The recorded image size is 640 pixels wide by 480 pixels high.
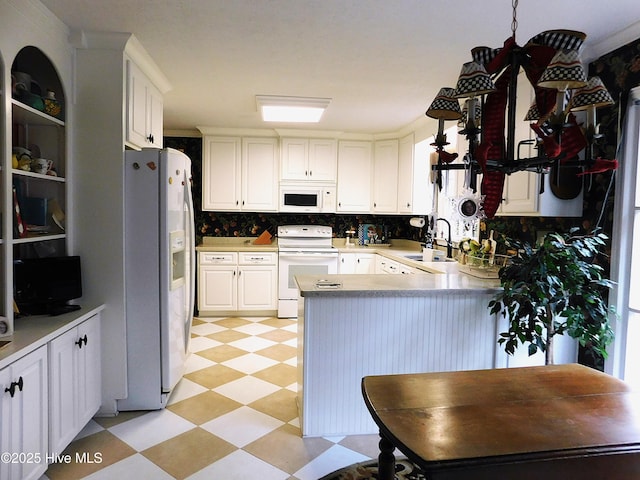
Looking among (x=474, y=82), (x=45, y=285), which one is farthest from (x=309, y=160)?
(x=474, y=82)

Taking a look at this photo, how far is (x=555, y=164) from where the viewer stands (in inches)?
49.1

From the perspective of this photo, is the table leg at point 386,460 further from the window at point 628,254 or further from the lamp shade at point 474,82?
the window at point 628,254

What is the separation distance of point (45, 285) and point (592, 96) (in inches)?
109

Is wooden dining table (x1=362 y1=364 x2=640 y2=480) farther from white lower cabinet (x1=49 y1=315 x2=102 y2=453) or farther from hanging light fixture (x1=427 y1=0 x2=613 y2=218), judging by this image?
white lower cabinet (x1=49 y1=315 x2=102 y2=453)

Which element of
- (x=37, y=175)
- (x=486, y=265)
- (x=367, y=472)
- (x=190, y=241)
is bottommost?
(x=367, y=472)

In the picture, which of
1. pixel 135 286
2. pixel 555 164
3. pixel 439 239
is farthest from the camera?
pixel 439 239

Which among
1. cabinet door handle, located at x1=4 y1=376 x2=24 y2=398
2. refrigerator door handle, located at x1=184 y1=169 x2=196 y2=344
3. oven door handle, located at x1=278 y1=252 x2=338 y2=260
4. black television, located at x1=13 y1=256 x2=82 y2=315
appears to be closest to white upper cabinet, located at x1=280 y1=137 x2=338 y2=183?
oven door handle, located at x1=278 y1=252 x2=338 y2=260

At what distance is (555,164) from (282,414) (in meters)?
2.27

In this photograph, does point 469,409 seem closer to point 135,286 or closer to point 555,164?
point 555,164

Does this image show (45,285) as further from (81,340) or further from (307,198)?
(307,198)

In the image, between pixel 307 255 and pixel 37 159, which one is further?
pixel 307 255

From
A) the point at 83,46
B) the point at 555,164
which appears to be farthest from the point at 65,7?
the point at 555,164

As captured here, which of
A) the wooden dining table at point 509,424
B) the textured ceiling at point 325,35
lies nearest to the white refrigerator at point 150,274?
the textured ceiling at point 325,35

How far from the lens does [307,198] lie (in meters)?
5.25
